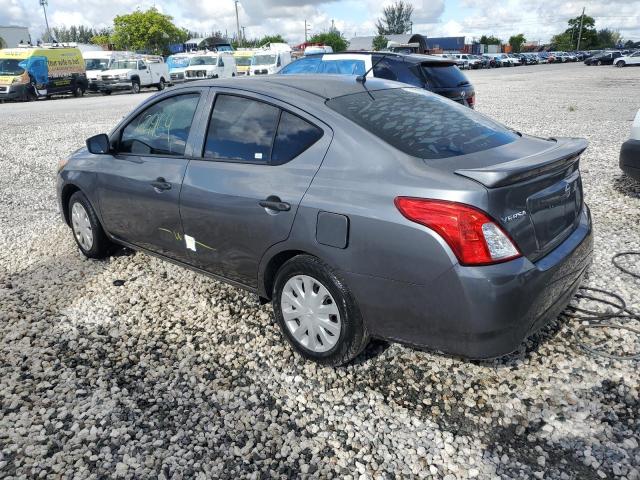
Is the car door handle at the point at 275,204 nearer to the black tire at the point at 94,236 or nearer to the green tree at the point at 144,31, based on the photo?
the black tire at the point at 94,236

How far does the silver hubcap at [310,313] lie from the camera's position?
2.93m

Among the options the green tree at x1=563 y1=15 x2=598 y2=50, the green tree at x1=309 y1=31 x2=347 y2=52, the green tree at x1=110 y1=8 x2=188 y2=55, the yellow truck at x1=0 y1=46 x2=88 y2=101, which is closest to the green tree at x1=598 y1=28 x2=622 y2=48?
the green tree at x1=563 y1=15 x2=598 y2=50

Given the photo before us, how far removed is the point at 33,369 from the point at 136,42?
3085 inches

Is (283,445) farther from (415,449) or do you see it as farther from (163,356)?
(163,356)

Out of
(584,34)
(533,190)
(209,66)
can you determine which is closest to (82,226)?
(533,190)

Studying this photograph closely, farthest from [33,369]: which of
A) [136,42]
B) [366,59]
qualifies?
[136,42]

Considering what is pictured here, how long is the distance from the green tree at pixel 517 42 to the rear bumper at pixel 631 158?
398 ft

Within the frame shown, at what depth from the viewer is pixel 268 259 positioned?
3.09 metres

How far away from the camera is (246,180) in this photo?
3137 mm

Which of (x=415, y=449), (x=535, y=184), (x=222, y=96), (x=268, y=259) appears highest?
(x=222, y=96)

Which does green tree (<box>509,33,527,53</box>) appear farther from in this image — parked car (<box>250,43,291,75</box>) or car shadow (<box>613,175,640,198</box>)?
car shadow (<box>613,175,640,198</box>)

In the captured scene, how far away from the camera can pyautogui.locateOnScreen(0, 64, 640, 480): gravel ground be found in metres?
2.42

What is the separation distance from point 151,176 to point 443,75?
6.30 metres

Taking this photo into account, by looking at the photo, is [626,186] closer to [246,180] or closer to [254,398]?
[246,180]
